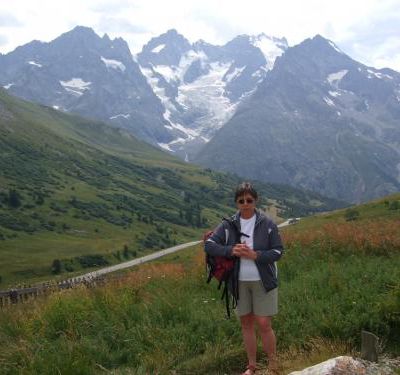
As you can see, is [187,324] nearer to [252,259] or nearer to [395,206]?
[252,259]

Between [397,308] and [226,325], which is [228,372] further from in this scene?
[397,308]

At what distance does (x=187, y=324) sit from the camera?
34.8 ft

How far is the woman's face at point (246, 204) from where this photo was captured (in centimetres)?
836

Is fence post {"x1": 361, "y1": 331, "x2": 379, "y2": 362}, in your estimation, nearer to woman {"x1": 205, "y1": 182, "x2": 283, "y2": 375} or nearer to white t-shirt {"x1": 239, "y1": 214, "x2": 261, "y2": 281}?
woman {"x1": 205, "y1": 182, "x2": 283, "y2": 375}

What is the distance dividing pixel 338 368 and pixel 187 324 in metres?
4.30

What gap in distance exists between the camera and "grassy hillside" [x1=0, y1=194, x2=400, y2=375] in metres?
8.92

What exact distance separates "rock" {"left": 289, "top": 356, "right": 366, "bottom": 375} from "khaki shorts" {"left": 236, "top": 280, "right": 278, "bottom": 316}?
124 centimetres

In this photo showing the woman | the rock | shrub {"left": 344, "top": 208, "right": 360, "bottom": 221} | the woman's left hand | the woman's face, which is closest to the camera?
the rock

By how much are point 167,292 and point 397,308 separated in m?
5.86

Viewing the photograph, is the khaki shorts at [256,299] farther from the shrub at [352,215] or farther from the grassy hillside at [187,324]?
the shrub at [352,215]

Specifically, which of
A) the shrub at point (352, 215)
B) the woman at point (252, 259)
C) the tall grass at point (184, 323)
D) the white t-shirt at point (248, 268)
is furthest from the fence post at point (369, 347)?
the shrub at point (352, 215)

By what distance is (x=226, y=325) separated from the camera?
1023cm

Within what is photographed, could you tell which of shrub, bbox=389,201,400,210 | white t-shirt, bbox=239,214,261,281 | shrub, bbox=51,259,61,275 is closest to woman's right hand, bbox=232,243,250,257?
white t-shirt, bbox=239,214,261,281

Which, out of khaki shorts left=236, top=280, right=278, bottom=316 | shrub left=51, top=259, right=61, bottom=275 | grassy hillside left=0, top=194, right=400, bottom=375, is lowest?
shrub left=51, top=259, right=61, bottom=275
